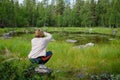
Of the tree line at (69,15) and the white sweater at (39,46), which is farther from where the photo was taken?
the tree line at (69,15)

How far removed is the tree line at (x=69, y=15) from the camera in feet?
188

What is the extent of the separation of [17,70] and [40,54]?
384cm

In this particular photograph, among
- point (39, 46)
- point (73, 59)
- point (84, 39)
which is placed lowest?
point (84, 39)

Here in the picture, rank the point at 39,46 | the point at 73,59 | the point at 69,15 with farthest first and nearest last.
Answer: the point at 69,15 → the point at 73,59 → the point at 39,46

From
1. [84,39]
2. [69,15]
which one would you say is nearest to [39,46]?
[84,39]

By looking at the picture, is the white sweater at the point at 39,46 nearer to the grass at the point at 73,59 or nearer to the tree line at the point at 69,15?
the grass at the point at 73,59

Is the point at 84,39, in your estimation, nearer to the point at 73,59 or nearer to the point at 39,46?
the point at 73,59

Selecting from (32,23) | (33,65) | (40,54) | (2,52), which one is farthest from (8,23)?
(33,65)

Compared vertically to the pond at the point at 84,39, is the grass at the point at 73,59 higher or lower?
higher

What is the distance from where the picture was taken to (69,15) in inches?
2773

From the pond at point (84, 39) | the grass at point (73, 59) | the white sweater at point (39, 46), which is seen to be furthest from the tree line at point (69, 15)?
the white sweater at point (39, 46)

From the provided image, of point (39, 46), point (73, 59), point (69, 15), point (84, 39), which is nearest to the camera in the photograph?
point (39, 46)

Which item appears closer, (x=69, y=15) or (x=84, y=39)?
(x=84, y=39)

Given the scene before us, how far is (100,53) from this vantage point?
11828 millimetres
